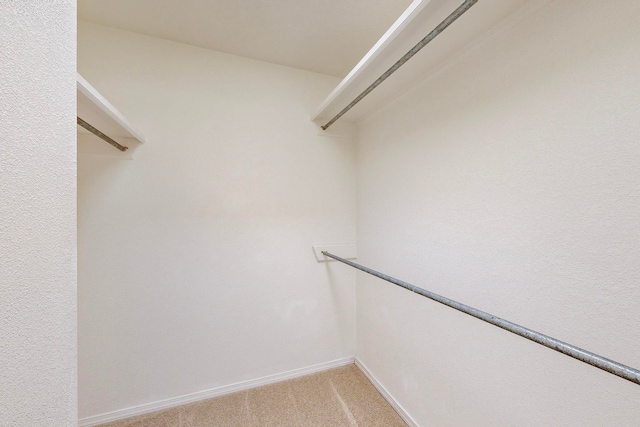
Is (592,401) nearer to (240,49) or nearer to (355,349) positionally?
(355,349)

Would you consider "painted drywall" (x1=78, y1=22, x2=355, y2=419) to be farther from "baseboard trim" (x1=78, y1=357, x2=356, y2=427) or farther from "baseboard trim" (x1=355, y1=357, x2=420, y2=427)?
"baseboard trim" (x1=355, y1=357, x2=420, y2=427)

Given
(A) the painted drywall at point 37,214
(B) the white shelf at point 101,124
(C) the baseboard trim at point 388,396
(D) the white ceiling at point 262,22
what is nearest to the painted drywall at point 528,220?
(C) the baseboard trim at point 388,396

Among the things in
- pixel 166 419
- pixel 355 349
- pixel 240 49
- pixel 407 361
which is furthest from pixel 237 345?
pixel 240 49

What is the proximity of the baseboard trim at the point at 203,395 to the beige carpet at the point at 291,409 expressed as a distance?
3cm

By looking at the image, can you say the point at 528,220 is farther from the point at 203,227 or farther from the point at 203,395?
the point at 203,395

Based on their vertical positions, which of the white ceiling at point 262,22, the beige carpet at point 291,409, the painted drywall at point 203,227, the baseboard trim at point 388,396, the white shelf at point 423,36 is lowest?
the beige carpet at point 291,409

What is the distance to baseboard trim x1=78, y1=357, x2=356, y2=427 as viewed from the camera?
155cm

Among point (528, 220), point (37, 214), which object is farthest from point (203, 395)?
point (528, 220)

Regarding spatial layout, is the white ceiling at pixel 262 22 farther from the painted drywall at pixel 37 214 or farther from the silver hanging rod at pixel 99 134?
the painted drywall at pixel 37 214

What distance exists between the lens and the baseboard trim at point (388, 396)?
1.51 m

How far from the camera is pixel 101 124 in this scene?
1367 millimetres

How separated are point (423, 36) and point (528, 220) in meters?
0.96

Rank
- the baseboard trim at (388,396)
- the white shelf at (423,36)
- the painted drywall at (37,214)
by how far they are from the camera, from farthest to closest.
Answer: the baseboard trim at (388,396), the white shelf at (423,36), the painted drywall at (37,214)

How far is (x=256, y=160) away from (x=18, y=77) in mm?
1450
